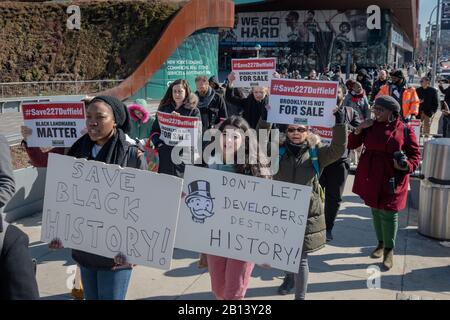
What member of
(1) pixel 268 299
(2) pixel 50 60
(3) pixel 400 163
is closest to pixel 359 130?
(3) pixel 400 163

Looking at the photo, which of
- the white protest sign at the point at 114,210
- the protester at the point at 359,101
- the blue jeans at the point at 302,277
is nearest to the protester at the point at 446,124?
the protester at the point at 359,101

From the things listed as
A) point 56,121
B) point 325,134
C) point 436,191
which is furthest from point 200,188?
point 436,191

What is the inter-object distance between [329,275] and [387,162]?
133 centimetres

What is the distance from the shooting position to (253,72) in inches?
340

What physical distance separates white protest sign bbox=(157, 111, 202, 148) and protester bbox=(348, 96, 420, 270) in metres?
1.82

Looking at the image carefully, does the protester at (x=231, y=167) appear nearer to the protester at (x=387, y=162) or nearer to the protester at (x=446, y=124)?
the protester at (x=387, y=162)

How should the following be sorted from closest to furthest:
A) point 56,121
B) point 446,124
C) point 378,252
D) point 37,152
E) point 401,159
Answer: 1. point 37,152
2. point 56,121
3. point 401,159
4. point 378,252
5. point 446,124

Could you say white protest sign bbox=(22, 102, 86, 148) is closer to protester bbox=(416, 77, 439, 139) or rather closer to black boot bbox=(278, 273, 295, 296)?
black boot bbox=(278, 273, 295, 296)

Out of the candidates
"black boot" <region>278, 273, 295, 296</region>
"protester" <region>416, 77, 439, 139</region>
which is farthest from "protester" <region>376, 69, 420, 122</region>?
"black boot" <region>278, 273, 295, 296</region>

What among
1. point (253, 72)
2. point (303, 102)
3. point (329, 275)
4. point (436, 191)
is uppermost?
point (253, 72)

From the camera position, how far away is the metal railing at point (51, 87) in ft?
60.1

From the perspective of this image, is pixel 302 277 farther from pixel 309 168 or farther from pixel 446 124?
pixel 446 124

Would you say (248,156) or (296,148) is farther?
(296,148)

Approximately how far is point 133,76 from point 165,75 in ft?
6.05
